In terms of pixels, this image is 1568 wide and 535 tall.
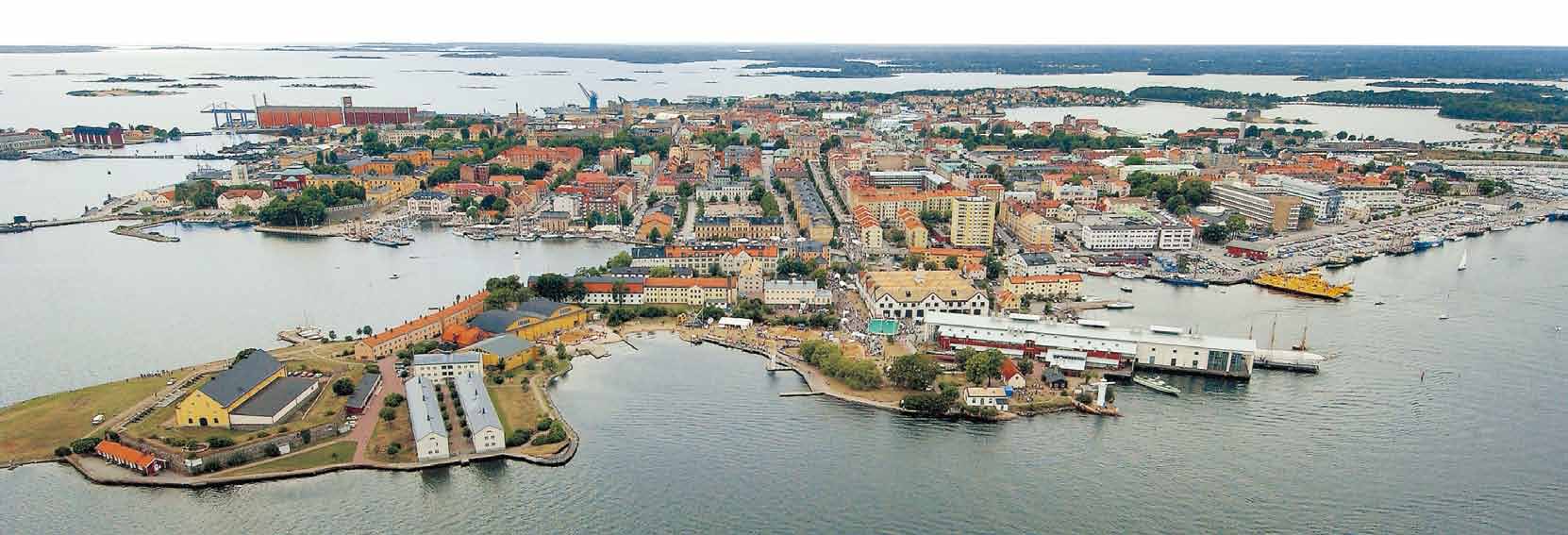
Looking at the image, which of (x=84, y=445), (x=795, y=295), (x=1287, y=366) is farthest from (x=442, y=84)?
(x=1287, y=366)

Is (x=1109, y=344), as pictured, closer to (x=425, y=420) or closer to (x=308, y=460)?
(x=425, y=420)

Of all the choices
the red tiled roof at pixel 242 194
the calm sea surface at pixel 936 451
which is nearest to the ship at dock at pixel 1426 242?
the calm sea surface at pixel 936 451

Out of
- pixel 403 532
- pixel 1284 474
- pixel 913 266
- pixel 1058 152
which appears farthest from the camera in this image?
pixel 1058 152

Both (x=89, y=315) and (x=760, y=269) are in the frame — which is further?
(x=760, y=269)

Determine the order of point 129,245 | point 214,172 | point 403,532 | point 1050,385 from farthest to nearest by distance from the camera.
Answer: point 214,172 → point 129,245 → point 1050,385 → point 403,532

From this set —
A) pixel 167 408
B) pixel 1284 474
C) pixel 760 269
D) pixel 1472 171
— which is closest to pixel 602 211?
pixel 760 269

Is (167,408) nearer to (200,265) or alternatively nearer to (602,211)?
(200,265)

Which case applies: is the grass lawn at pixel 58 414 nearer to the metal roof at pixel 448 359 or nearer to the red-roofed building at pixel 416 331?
the red-roofed building at pixel 416 331
